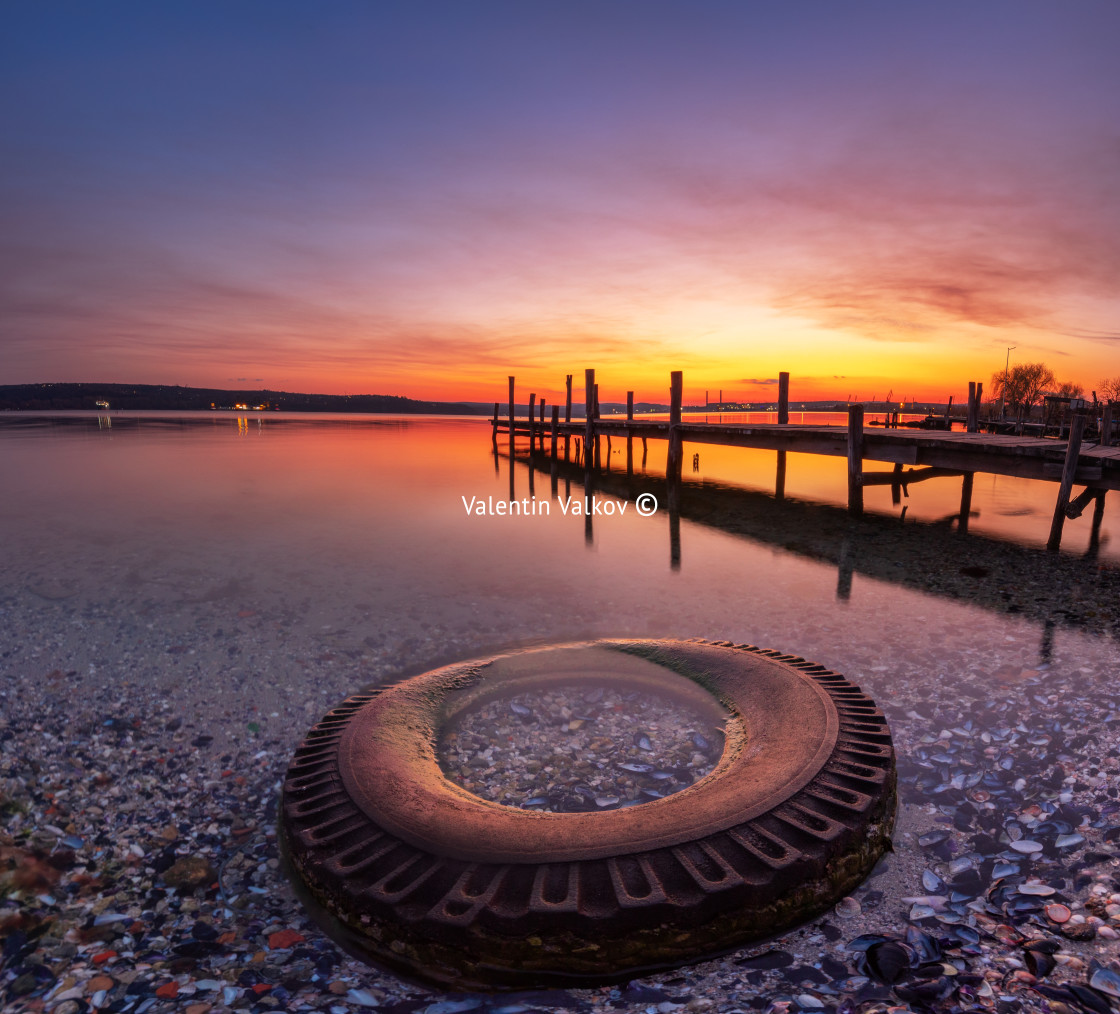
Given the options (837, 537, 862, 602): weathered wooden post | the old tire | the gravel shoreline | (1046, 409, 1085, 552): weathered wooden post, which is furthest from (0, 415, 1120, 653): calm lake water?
the old tire

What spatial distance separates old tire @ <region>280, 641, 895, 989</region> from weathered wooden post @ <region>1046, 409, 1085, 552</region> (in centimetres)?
927

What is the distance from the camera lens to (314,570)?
10117 mm

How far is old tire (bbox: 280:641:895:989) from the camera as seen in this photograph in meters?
2.38

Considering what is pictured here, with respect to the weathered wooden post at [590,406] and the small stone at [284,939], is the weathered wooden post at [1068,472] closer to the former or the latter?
the small stone at [284,939]

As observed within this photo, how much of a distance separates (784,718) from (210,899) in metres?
3.52

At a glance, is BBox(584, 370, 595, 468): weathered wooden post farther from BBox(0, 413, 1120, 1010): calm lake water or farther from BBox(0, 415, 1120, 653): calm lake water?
BBox(0, 413, 1120, 1010): calm lake water

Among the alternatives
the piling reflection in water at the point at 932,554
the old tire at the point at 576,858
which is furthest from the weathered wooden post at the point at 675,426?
the old tire at the point at 576,858

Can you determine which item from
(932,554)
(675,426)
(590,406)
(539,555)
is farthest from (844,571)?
(590,406)

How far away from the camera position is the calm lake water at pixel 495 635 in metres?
3.40

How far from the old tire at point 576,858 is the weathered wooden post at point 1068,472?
9266mm

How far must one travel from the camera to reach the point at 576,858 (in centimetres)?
262

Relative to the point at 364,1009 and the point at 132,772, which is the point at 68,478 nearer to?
the point at 132,772

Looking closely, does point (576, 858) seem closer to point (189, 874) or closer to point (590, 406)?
point (189, 874)

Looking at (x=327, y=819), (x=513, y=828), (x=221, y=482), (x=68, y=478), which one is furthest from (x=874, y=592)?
(x=68, y=478)
